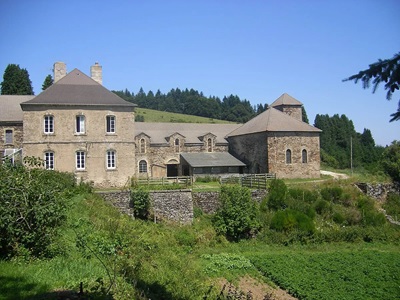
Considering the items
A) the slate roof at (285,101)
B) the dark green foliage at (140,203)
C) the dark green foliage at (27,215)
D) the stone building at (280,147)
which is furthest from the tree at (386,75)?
the slate roof at (285,101)

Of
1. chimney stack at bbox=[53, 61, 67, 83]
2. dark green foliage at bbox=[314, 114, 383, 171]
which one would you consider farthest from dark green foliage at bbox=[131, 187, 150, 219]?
dark green foliage at bbox=[314, 114, 383, 171]

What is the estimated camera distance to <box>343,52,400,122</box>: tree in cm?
468

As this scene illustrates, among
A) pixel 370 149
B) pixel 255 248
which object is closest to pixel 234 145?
pixel 255 248

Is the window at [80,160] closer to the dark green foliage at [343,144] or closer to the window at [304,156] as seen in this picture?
the window at [304,156]

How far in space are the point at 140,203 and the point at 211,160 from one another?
41.2 feet

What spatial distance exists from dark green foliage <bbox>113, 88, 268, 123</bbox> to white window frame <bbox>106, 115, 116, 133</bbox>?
221ft

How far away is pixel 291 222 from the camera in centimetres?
2264

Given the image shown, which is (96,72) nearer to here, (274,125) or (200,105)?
(274,125)

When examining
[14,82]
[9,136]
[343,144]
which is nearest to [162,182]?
[9,136]

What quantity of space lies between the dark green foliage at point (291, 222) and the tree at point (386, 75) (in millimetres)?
18662

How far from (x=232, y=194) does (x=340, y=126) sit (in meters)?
56.6

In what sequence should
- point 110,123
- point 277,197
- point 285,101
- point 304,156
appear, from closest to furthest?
1. point 277,197
2. point 110,123
3. point 304,156
4. point 285,101

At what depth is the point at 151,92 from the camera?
13988cm

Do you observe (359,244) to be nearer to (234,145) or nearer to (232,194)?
(232,194)
